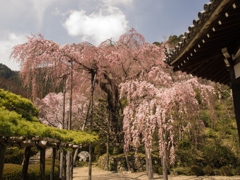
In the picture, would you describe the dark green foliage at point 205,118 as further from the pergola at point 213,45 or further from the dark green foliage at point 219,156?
the pergola at point 213,45

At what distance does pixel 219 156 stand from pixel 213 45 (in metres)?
9.55

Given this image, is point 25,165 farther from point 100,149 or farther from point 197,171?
point 100,149

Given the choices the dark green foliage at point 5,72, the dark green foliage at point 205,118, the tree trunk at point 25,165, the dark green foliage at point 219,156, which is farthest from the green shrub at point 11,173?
the dark green foliage at point 5,72

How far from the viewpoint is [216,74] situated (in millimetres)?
4469

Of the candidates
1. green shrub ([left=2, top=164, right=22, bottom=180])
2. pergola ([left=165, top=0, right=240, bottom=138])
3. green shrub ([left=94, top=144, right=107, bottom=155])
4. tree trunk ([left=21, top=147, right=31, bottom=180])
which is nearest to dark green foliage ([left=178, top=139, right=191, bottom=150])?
green shrub ([left=94, top=144, right=107, bottom=155])

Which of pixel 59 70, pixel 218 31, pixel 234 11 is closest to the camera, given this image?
pixel 234 11

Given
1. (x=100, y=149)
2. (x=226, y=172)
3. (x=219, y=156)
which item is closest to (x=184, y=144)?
(x=219, y=156)

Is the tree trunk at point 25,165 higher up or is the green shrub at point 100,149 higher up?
the tree trunk at point 25,165

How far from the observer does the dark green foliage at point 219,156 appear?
32.8ft

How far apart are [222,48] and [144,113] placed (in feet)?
15.1

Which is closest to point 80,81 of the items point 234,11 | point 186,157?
point 186,157

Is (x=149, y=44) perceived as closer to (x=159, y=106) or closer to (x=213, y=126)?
(x=159, y=106)

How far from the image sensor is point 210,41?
2.82 metres

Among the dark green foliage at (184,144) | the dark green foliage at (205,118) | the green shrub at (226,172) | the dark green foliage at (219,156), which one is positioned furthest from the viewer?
the dark green foliage at (205,118)
